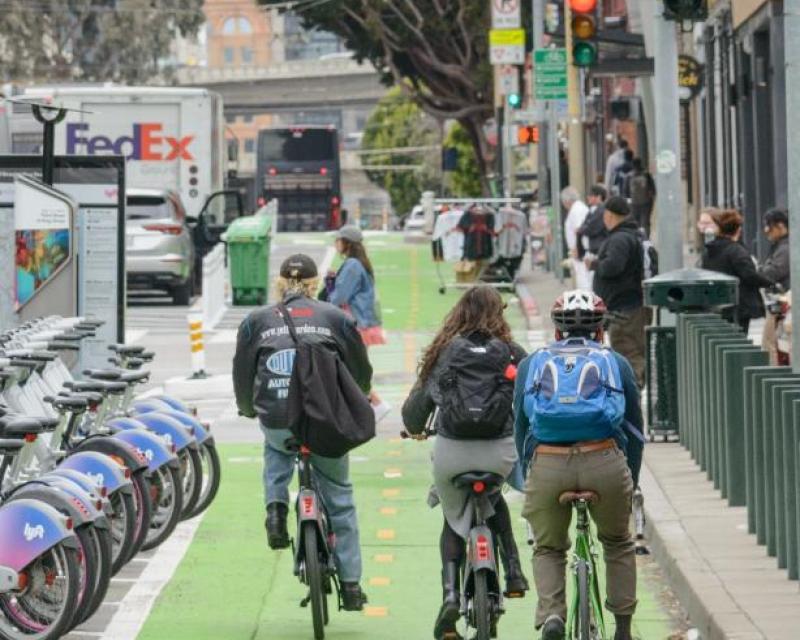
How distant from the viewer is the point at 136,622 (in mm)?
11570

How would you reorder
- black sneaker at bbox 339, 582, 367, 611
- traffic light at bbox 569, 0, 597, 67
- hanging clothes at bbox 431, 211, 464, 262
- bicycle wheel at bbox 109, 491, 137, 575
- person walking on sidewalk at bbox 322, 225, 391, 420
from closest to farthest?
black sneaker at bbox 339, 582, 367, 611
bicycle wheel at bbox 109, 491, 137, 575
person walking on sidewalk at bbox 322, 225, 391, 420
traffic light at bbox 569, 0, 597, 67
hanging clothes at bbox 431, 211, 464, 262

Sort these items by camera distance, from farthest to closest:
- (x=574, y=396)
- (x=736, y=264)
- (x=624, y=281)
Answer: (x=624, y=281) < (x=736, y=264) < (x=574, y=396)

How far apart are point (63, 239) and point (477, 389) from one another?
972cm

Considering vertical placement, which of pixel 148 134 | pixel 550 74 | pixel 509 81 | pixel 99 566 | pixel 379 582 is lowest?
pixel 379 582

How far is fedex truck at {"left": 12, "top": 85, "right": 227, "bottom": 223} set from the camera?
40219mm

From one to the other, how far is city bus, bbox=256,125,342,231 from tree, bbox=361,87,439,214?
53576mm

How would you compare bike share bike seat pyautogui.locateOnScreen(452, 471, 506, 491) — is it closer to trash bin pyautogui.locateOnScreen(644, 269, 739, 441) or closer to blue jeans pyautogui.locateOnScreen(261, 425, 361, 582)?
blue jeans pyautogui.locateOnScreen(261, 425, 361, 582)

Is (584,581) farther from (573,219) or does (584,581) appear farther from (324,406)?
(573,219)

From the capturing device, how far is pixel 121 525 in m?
12.0

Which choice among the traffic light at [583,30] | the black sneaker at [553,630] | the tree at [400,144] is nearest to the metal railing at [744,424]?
the black sneaker at [553,630]

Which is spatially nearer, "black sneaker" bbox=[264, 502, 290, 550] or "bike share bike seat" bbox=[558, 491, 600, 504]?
"bike share bike seat" bbox=[558, 491, 600, 504]

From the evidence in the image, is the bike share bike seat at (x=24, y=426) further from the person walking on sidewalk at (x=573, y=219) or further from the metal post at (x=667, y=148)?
the person walking on sidewalk at (x=573, y=219)

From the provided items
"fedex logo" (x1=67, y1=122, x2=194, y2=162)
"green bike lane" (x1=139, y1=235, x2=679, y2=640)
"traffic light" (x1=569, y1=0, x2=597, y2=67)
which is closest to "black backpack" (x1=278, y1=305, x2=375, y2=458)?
"green bike lane" (x1=139, y1=235, x2=679, y2=640)

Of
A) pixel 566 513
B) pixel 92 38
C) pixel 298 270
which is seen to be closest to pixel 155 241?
pixel 298 270
